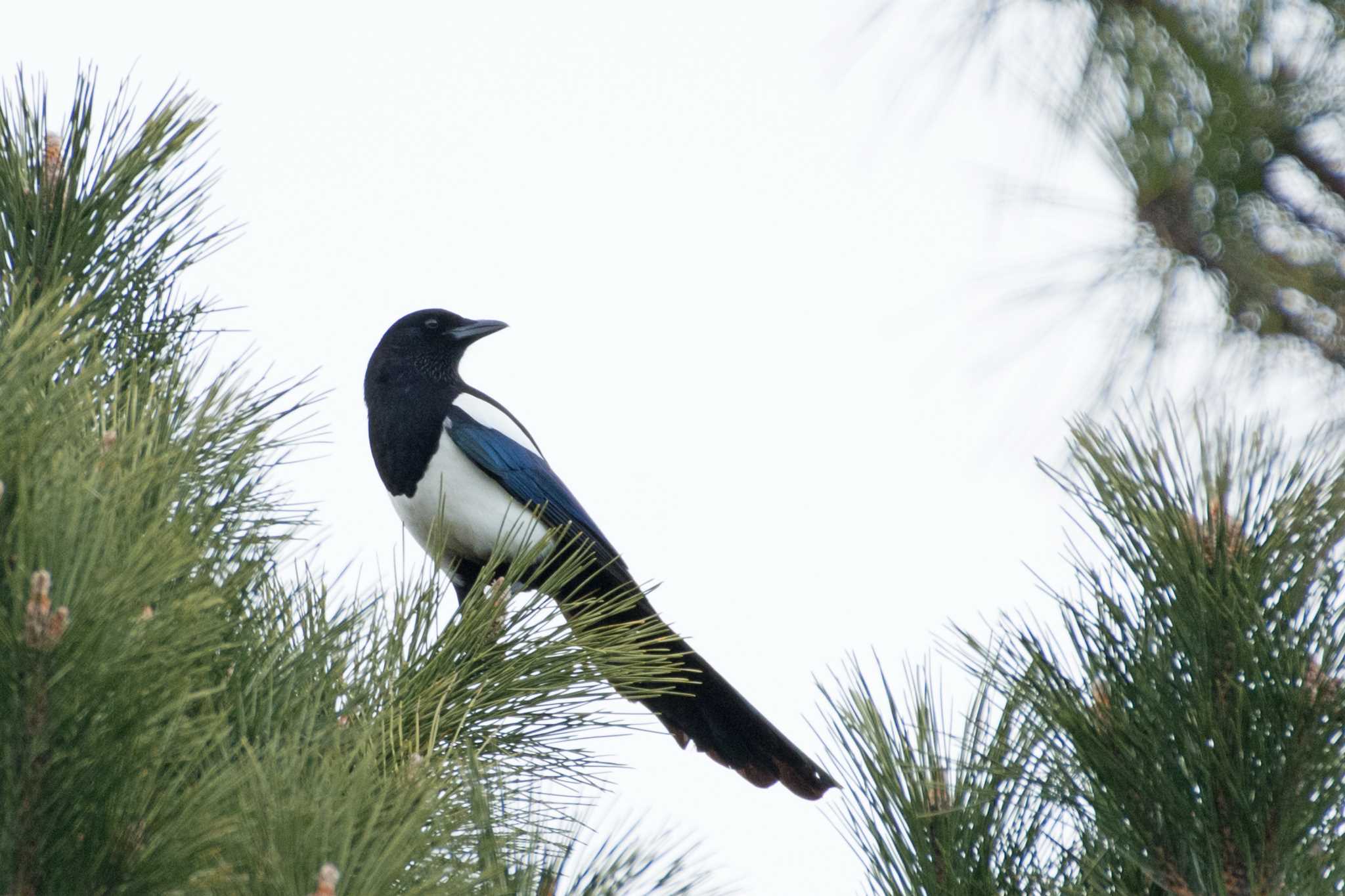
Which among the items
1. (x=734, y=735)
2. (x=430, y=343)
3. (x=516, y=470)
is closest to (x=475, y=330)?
(x=430, y=343)

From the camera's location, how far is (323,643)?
4.78 ft

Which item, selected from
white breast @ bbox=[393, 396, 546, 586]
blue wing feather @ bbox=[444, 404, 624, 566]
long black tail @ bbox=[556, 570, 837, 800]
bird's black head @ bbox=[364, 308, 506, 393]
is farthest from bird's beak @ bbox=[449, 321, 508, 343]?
long black tail @ bbox=[556, 570, 837, 800]

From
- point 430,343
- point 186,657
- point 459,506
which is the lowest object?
point 186,657

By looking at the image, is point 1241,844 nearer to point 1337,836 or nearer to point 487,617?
point 1337,836

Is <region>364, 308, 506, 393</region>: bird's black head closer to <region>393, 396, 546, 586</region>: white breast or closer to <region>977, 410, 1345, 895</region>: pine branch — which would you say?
<region>393, 396, 546, 586</region>: white breast

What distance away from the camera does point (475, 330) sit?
12.5ft

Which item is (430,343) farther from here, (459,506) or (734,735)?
(734,735)

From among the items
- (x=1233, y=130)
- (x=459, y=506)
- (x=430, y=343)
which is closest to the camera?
(x=1233, y=130)

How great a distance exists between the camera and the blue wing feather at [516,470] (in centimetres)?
334

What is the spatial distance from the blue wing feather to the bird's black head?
262mm

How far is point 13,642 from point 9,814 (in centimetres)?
11

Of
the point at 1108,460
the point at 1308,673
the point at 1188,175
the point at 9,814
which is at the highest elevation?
the point at 1188,175

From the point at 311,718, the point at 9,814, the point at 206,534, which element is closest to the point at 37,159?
the point at 206,534

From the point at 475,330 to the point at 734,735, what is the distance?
156cm
